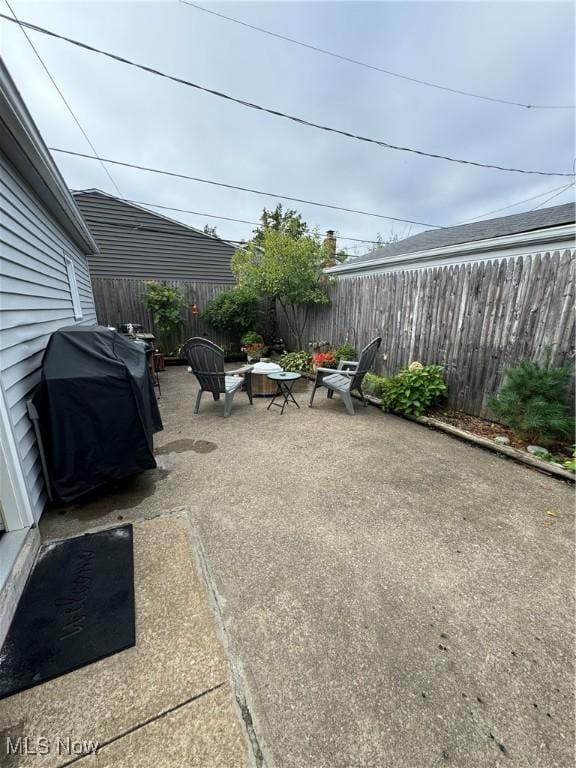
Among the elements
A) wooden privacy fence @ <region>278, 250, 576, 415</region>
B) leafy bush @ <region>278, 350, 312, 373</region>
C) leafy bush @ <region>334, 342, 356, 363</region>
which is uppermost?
wooden privacy fence @ <region>278, 250, 576, 415</region>

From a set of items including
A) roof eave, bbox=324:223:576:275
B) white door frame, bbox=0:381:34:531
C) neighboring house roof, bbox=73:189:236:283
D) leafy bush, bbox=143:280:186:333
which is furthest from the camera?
neighboring house roof, bbox=73:189:236:283

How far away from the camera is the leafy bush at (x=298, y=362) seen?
655 cm

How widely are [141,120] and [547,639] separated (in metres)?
8.95

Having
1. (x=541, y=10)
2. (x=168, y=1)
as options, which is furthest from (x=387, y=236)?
(x=168, y=1)

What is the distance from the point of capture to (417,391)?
A: 4.01 metres

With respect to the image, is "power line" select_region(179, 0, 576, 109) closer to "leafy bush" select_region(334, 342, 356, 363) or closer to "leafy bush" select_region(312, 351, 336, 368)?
"leafy bush" select_region(334, 342, 356, 363)

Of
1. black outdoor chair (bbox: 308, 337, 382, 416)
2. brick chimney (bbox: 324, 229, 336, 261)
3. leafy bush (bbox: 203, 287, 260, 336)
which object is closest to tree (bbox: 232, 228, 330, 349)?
brick chimney (bbox: 324, 229, 336, 261)

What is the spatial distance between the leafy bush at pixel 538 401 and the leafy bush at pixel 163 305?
22.7 ft

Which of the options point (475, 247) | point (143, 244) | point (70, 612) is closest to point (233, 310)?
point (143, 244)

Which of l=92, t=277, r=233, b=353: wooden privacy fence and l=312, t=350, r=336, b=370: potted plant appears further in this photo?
l=92, t=277, r=233, b=353: wooden privacy fence

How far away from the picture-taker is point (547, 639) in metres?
1.32

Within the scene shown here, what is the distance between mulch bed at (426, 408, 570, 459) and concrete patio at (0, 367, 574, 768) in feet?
A: 1.77

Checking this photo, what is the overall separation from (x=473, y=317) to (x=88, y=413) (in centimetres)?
419

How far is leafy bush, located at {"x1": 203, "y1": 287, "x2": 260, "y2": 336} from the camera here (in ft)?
25.4
